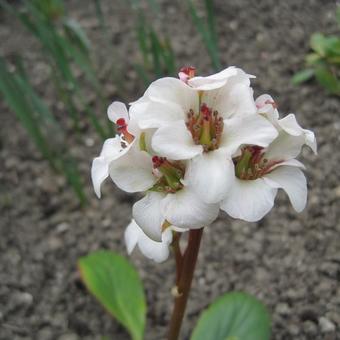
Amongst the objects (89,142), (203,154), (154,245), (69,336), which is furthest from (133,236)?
(89,142)

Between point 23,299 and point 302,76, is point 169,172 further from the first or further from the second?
point 302,76

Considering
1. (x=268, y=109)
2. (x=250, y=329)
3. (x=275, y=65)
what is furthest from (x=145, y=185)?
(x=275, y=65)

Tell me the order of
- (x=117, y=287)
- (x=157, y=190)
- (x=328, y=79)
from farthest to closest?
(x=328, y=79) < (x=117, y=287) < (x=157, y=190)

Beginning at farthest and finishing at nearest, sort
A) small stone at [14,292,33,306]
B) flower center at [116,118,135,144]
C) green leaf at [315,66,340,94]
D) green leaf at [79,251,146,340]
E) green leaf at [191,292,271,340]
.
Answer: green leaf at [315,66,340,94] < small stone at [14,292,33,306] < green leaf at [79,251,146,340] < green leaf at [191,292,271,340] < flower center at [116,118,135,144]

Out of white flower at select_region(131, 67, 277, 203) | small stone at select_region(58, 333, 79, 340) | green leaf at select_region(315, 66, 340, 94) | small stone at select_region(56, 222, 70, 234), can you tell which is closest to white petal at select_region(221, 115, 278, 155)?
white flower at select_region(131, 67, 277, 203)

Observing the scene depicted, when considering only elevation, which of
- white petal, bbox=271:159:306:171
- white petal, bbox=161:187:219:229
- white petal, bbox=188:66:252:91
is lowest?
white petal, bbox=271:159:306:171

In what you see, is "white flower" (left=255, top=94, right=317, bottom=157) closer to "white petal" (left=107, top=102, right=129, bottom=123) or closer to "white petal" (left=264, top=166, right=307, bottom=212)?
"white petal" (left=264, top=166, right=307, bottom=212)

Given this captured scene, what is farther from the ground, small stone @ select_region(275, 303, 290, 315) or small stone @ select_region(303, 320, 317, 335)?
small stone @ select_region(275, 303, 290, 315)

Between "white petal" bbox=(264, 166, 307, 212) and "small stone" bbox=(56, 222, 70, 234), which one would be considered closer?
"white petal" bbox=(264, 166, 307, 212)
